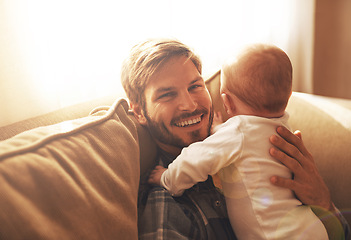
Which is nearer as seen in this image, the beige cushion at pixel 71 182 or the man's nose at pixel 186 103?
the beige cushion at pixel 71 182

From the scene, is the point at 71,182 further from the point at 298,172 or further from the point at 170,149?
the point at 298,172

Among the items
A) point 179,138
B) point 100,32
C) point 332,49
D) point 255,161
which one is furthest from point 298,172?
point 332,49

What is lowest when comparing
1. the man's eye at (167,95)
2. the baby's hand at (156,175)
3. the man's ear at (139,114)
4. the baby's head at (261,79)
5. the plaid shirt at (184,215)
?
the plaid shirt at (184,215)

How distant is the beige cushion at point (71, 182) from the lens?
622 millimetres

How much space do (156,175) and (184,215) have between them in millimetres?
188

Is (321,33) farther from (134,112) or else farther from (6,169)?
(6,169)

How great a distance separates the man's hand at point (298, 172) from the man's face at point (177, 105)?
0.31 m

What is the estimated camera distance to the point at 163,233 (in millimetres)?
911

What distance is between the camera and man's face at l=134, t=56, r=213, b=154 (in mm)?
1120

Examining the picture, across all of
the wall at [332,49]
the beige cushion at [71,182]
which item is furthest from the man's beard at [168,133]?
the wall at [332,49]

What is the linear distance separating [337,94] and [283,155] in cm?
143

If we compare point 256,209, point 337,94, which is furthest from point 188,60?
point 337,94

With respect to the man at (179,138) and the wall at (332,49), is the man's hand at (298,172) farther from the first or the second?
the wall at (332,49)

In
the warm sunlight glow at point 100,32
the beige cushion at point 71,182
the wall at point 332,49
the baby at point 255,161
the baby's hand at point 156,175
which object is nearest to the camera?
the beige cushion at point 71,182
